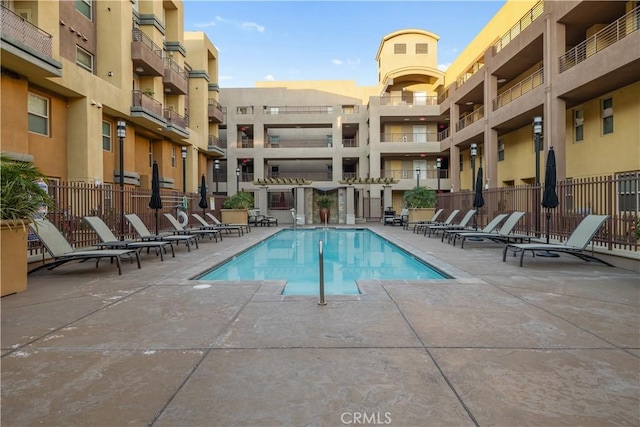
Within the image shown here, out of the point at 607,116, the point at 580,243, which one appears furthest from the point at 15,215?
the point at 607,116

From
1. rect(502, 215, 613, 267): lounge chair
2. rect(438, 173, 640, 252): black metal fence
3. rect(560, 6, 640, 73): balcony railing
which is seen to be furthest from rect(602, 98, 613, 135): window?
rect(502, 215, 613, 267): lounge chair

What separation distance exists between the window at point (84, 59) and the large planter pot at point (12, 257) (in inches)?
639

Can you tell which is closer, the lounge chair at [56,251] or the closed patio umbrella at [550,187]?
the lounge chair at [56,251]

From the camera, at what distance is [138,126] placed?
23.2 m

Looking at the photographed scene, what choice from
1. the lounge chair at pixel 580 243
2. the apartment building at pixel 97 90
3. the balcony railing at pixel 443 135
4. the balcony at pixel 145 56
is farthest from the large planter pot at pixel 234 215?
the balcony railing at pixel 443 135

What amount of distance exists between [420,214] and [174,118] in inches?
693

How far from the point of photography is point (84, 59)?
19406 mm

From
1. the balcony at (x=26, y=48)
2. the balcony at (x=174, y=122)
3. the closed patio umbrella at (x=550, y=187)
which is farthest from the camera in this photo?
the balcony at (x=174, y=122)

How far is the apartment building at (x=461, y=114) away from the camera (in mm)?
15750

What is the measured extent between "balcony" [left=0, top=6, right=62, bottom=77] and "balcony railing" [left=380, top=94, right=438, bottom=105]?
2671cm

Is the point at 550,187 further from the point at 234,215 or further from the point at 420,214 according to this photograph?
the point at 234,215

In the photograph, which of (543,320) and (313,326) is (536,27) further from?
(313,326)

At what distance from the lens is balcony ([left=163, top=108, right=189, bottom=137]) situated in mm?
25038

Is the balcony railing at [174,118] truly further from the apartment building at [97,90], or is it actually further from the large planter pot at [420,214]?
the large planter pot at [420,214]
